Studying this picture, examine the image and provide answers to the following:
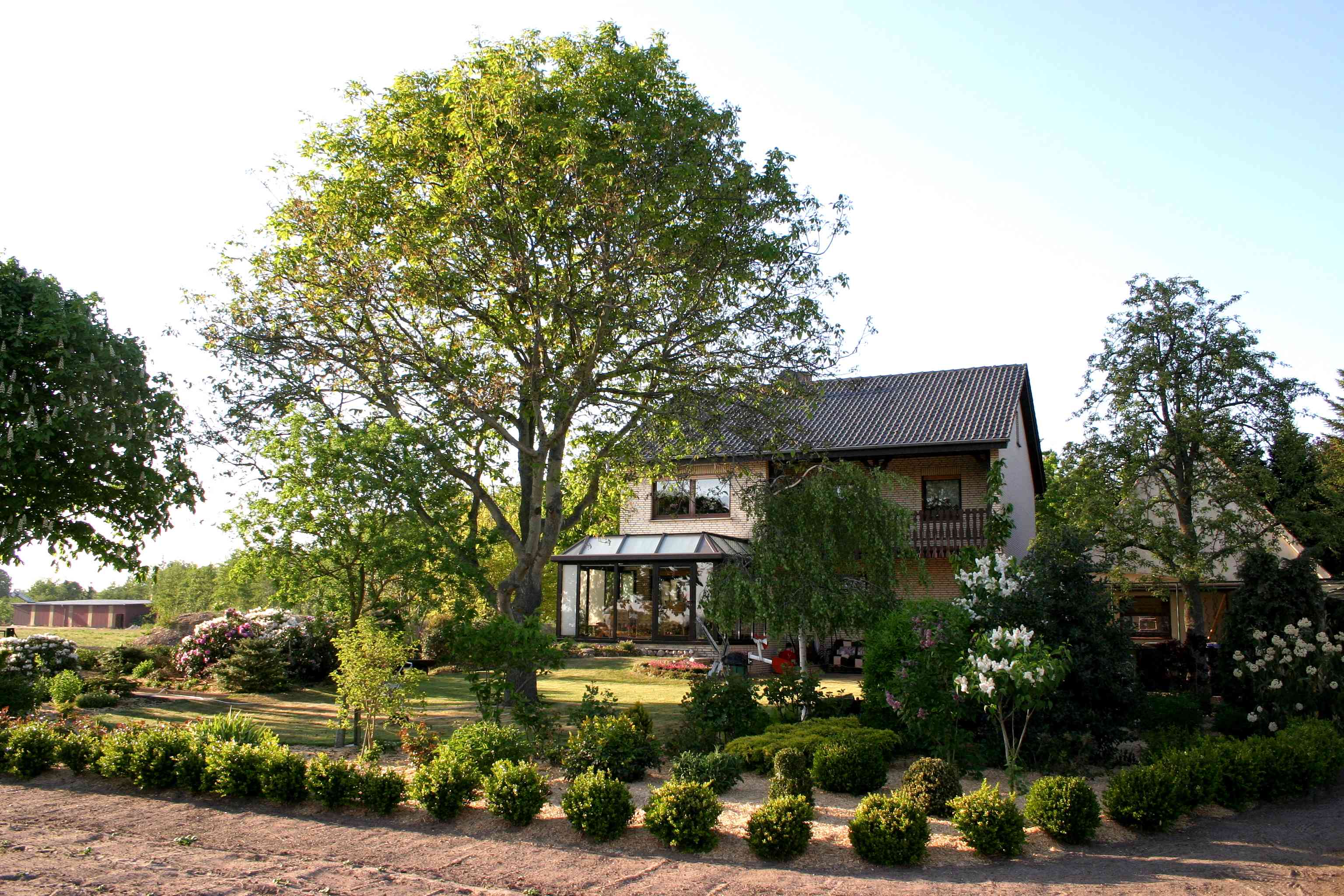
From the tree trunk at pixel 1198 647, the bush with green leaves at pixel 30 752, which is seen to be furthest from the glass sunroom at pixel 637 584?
the bush with green leaves at pixel 30 752

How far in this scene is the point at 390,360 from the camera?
1544 cm

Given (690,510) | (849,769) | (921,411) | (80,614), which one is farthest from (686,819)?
(80,614)

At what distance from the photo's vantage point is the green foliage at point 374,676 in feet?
33.3

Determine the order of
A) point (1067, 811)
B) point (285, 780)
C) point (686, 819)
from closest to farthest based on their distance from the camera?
1. point (686, 819)
2. point (1067, 811)
3. point (285, 780)

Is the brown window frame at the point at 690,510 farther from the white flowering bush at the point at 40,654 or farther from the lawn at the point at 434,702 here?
the white flowering bush at the point at 40,654

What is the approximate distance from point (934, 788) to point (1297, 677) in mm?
6378

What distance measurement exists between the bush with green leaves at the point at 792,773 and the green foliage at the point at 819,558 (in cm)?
406

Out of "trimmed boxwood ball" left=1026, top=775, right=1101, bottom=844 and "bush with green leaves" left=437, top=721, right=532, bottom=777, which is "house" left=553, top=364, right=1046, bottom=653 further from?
"trimmed boxwood ball" left=1026, top=775, right=1101, bottom=844

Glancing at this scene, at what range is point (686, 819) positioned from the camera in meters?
7.32

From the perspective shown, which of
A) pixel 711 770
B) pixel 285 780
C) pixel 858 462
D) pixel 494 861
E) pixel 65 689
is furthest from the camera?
pixel 858 462

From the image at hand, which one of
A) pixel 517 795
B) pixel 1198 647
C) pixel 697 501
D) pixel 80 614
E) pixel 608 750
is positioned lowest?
pixel 80 614

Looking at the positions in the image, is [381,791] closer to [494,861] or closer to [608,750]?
[494,861]

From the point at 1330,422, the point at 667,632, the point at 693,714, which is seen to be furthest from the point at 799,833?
the point at 1330,422

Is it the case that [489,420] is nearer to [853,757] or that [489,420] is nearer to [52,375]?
[52,375]
